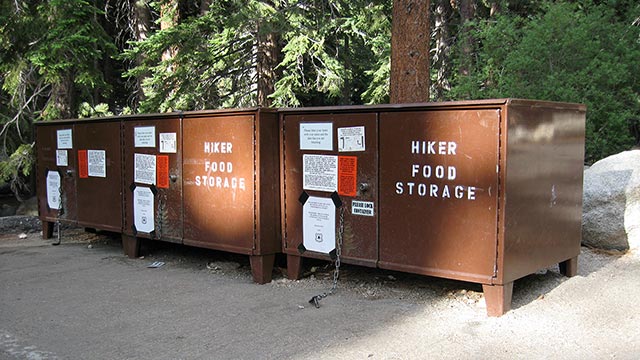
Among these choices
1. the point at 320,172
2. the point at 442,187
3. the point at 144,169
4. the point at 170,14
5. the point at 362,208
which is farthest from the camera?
the point at 170,14

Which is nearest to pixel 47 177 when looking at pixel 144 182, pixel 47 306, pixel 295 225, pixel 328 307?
pixel 144 182

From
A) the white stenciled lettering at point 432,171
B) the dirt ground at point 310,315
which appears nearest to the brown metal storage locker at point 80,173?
the dirt ground at point 310,315

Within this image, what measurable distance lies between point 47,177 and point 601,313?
8.65 metres

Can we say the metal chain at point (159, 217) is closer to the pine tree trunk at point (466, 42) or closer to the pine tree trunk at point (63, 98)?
the pine tree trunk at point (63, 98)

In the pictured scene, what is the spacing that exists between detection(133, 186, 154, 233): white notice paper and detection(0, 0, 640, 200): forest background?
557 cm

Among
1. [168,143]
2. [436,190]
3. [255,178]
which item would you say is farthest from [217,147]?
[436,190]

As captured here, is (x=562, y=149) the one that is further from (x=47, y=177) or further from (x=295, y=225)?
(x=47, y=177)

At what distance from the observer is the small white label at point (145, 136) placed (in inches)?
308

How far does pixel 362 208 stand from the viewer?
600 centimetres

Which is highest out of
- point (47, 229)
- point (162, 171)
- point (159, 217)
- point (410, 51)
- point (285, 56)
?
point (285, 56)

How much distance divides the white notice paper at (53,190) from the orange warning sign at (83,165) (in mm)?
708

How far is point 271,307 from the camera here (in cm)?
576

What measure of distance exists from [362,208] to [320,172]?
650 millimetres

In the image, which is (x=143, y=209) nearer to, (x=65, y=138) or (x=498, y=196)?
(x=65, y=138)
